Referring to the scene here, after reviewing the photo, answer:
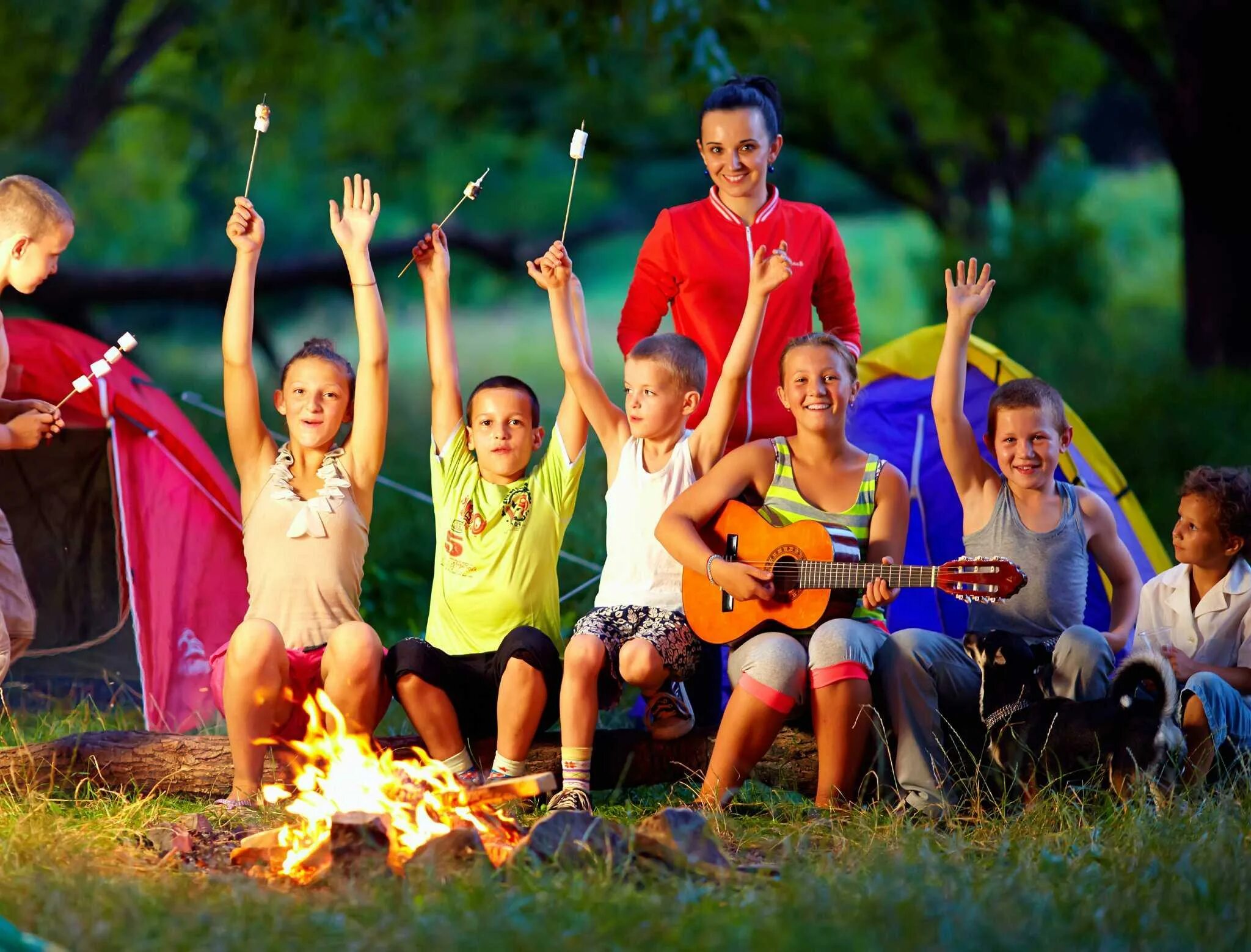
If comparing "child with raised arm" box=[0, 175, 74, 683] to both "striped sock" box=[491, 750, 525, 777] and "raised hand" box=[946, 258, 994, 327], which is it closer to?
"striped sock" box=[491, 750, 525, 777]

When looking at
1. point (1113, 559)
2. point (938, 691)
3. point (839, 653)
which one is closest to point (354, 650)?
point (839, 653)

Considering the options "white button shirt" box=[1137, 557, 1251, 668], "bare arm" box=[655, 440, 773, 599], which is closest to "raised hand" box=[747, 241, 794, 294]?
"bare arm" box=[655, 440, 773, 599]

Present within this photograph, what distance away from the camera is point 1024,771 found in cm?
398

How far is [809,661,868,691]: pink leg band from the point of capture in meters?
3.91

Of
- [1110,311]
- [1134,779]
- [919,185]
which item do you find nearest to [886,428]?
[1134,779]

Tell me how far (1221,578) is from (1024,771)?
81 centimetres

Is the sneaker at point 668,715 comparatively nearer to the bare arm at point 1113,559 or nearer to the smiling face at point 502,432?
the smiling face at point 502,432

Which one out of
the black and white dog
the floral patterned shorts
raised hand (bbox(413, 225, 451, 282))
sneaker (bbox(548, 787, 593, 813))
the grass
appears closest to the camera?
the grass

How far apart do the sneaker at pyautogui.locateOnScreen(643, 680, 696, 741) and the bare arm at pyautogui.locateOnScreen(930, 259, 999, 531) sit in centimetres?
96

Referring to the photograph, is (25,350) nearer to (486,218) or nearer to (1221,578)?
(1221,578)

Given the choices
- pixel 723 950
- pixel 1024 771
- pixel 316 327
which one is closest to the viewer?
pixel 723 950

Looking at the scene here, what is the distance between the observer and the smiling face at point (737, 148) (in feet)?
14.9

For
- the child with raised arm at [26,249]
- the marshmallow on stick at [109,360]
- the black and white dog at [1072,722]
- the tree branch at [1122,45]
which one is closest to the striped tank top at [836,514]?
the black and white dog at [1072,722]

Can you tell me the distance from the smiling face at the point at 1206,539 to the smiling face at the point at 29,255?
3.19m
